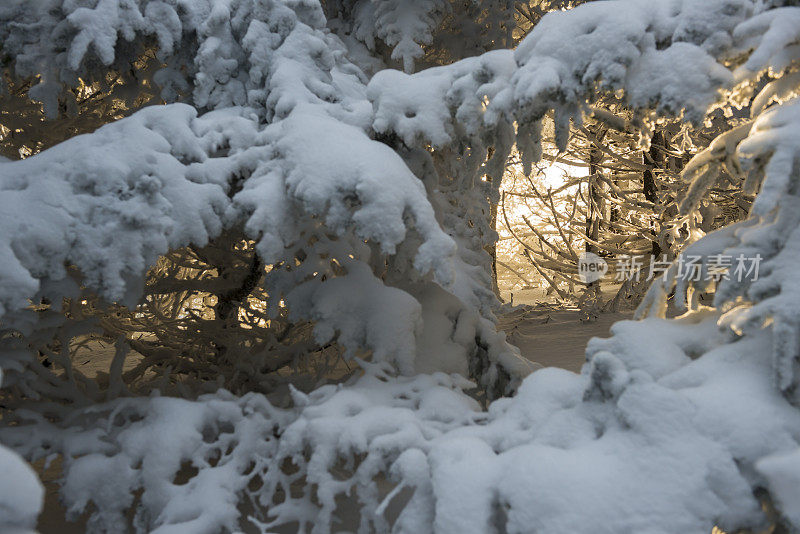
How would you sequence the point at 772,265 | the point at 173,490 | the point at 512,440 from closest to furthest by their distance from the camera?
the point at 772,265
the point at 512,440
the point at 173,490

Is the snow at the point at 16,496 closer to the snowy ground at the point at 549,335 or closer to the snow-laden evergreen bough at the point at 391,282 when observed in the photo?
the snow-laden evergreen bough at the point at 391,282

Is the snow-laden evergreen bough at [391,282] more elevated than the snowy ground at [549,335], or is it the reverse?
the snow-laden evergreen bough at [391,282]

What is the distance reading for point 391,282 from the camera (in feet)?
13.4

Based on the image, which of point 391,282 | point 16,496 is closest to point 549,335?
point 391,282

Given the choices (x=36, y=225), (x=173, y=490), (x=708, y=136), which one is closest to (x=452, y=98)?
(x=36, y=225)

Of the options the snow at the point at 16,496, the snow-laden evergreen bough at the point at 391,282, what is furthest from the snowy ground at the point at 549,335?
the snow at the point at 16,496

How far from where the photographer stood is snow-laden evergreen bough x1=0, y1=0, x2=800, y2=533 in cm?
224

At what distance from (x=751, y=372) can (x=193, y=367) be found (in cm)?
387

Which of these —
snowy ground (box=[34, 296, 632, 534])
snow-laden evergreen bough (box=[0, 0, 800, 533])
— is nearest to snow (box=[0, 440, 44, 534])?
snow-laden evergreen bough (box=[0, 0, 800, 533])

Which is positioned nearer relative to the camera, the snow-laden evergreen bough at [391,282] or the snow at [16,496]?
the snow at [16,496]

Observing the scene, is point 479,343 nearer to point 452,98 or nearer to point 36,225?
Result: point 452,98

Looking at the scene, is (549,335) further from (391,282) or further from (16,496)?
(16,496)

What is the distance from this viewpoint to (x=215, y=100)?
3877mm

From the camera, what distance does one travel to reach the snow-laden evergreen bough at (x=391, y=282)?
2244 mm
